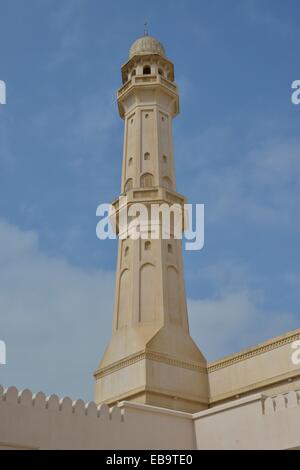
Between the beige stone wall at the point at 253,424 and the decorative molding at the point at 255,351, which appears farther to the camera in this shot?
the decorative molding at the point at 255,351

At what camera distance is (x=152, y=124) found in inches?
978

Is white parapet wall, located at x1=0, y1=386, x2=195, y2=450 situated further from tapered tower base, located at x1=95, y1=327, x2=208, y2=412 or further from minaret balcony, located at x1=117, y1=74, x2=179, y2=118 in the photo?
minaret balcony, located at x1=117, y1=74, x2=179, y2=118

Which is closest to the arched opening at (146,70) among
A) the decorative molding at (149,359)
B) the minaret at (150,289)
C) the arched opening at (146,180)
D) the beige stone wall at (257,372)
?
the minaret at (150,289)

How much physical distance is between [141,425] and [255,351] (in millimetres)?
5089

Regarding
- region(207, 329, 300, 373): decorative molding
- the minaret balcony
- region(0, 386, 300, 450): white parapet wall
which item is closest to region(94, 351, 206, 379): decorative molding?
region(207, 329, 300, 373): decorative molding

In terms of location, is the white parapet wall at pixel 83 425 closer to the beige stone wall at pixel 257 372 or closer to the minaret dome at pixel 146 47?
the beige stone wall at pixel 257 372

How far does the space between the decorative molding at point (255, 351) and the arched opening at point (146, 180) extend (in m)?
7.41

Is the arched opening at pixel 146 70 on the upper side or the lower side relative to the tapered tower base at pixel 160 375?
upper

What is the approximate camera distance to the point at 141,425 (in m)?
15.8

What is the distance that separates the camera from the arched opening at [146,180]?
23.2 meters

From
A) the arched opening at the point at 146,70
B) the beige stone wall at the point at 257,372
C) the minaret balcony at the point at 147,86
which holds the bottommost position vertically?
the beige stone wall at the point at 257,372

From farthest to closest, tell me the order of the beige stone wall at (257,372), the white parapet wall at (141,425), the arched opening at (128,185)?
1. the arched opening at (128,185)
2. the beige stone wall at (257,372)
3. the white parapet wall at (141,425)

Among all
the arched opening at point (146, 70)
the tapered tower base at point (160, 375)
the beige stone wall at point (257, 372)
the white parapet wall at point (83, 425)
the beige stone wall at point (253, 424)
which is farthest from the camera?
the arched opening at point (146, 70)
